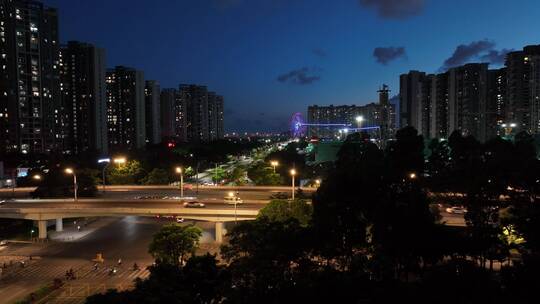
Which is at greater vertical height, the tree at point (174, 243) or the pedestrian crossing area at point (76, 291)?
the tree at point (174, 243)

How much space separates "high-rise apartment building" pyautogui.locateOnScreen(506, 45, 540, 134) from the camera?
74562 millimetres

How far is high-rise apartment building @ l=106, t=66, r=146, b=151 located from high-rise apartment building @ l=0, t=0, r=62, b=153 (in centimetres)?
2719

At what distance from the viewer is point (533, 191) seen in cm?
2855

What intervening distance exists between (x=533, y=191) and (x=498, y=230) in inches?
326

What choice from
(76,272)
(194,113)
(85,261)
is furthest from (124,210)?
(194,113)

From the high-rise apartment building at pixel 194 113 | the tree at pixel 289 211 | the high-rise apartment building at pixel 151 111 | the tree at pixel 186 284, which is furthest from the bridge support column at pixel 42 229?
the high-rise apartment building at pixel 194 113

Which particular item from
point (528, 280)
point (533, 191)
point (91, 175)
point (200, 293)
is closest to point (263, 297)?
point (200, 293)

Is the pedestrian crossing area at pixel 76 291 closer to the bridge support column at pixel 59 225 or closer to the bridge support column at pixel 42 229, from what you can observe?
the bridge support column at pixel 42 229

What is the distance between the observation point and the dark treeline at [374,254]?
1395 centimetres

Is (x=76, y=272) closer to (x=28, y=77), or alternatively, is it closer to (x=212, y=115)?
(x=28, y=77)

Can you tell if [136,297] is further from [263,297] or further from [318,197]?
[318,197]

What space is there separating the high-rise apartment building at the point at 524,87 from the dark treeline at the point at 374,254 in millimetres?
51393

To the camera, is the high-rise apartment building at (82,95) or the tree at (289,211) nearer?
the tree at (289,211)

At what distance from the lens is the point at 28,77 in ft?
257
